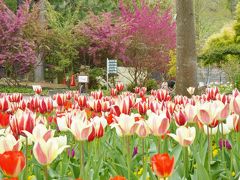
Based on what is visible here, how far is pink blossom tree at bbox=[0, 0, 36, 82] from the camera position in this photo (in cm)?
2186

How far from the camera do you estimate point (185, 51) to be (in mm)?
10859

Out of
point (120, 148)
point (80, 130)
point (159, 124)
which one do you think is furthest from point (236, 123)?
point (80, 130)

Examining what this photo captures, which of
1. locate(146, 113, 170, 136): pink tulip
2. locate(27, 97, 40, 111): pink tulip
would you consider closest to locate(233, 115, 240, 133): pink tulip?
locate(146, 113, 170, 136): pink tulip

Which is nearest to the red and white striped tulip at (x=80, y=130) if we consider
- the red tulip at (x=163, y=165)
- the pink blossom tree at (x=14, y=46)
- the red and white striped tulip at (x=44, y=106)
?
the red tulip at (x=163, y=165)

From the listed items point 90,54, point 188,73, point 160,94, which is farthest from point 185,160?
point 90,54

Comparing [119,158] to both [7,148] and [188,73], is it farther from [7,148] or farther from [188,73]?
[188,73]

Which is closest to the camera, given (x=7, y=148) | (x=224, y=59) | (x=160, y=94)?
(x=7, y=148)

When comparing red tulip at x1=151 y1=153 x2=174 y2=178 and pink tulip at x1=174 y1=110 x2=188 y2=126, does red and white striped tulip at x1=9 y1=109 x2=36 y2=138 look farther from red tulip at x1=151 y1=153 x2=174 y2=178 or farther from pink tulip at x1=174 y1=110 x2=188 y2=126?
red tulip at x1=151 y1=153 x2=174 y2=178

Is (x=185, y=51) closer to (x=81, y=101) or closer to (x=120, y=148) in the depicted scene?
(x=81, y=101)

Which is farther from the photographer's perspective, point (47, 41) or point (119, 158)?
point (47, 41)

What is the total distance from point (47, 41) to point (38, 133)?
21930 mm

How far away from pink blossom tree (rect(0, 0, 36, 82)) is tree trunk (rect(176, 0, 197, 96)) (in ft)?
38.6

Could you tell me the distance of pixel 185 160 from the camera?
281 cm

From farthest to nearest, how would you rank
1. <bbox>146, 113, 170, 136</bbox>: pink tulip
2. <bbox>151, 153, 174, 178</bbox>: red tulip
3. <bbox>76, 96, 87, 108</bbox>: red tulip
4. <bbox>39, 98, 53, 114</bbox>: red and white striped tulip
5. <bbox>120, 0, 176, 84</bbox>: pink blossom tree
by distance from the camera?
1. <bbox>120, 0, 176, 84</bbox>: pink blossom tree
2. <bbox>76, 96, 87, 108</bbox>: red tulip
3. <bbox>39, 98, 53, 114</bbox>: red and white striped tulip
4. <bbox>146, 113, 170, 136</bbox>: pink tulip
5. <bbox>151, 153, 174, 178</bbox>: red tulip
